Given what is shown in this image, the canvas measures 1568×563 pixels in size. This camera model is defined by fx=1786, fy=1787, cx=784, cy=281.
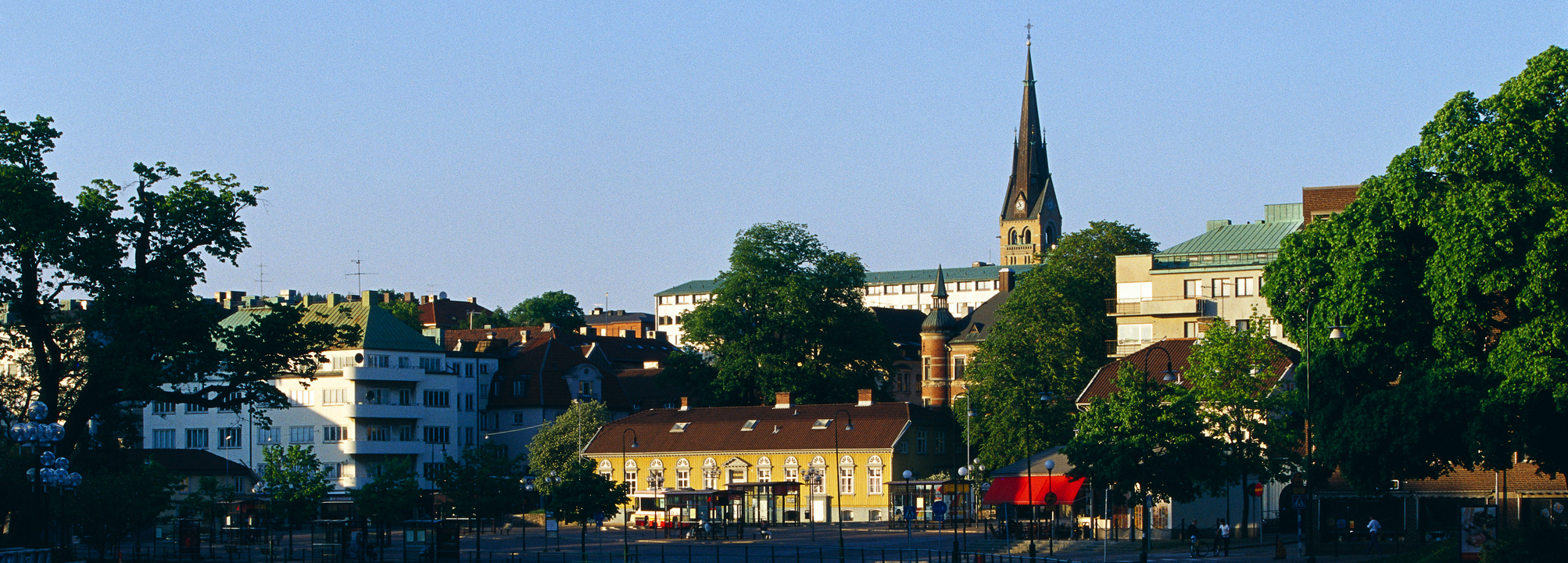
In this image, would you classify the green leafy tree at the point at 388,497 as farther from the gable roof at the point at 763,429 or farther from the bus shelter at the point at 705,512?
the gable roof at the point at 763,429

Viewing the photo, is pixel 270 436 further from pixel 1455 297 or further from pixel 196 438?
pixel 1455 297

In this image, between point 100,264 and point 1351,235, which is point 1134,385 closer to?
point 1351,235

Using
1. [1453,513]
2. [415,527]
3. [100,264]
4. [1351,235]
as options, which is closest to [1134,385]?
[1453,513]

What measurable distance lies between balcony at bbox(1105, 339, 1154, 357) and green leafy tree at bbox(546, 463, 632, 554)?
114ft

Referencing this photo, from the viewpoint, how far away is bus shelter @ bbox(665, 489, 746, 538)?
76.1 m

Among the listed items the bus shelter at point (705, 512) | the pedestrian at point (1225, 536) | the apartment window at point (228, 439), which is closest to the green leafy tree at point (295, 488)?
the bus shelter at point (705, 512)

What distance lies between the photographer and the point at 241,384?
5778 cm

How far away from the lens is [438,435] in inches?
4422

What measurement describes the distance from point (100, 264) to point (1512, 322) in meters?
40.5

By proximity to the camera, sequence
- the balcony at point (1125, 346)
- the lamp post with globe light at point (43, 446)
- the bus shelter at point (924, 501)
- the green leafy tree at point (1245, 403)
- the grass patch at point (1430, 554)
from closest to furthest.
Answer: the lamp post with globe light at point (43, 446), the grass patch at point (1430, 554), the green leafy tree at point (1245, 403), the bus shelter at point (924, 501), the balcony at point (1125, 346)

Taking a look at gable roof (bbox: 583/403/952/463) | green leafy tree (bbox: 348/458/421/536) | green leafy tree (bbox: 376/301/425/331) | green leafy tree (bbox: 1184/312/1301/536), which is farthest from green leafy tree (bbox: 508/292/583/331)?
green leafy tree (bbox: 1184/312/1301/536)

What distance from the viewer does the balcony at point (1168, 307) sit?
314 ft

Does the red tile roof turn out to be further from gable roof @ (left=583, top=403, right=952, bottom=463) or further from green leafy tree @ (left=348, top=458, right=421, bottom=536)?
green leafy tree @ (left=348, top=458, right=421, bottom=536)

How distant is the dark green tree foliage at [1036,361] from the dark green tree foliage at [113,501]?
37.5 meters
